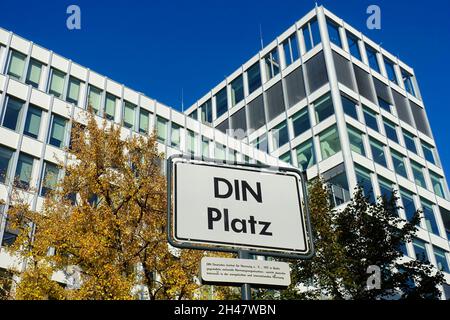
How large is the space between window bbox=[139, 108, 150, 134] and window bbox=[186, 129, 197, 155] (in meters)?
3.49

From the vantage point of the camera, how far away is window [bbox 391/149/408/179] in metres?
49.5

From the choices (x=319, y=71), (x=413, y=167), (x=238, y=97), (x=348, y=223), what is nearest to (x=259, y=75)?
(x=238, y=97)

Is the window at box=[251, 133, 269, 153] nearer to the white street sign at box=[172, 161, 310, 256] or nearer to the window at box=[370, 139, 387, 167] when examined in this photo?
the window at box=[370, 139, 387, 167]

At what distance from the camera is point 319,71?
50.6 meters

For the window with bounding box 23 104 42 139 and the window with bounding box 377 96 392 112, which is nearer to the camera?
the window with bounding box 23 104 42 139

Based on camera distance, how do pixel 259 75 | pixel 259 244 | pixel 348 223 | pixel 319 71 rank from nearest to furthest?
pixel 259 244 → pixel 348 223 → pixel 319 71 → pixel 259 75

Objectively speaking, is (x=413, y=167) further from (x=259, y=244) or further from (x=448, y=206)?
(x=259, y=244)

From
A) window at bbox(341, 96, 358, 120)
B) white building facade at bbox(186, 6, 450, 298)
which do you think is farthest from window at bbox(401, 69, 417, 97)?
window at bbox(341, 96, 358, 120)

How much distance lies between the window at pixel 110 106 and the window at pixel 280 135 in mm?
19341

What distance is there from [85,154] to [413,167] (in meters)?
41.3

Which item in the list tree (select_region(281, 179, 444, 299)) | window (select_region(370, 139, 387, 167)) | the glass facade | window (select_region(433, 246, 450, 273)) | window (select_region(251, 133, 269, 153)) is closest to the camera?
tree (select_region(281, 179, 444, 299))

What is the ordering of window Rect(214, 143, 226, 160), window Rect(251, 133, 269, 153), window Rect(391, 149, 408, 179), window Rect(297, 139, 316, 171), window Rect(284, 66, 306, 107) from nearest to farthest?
window Rect(214, 143, 226, 160), window Rect(297, 139, 316, 171), window Rect(391, 149, 408, 179), window Rect(284, 66, 306, 107), window Rect(251, 133, 269, 153)

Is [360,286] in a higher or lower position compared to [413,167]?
lower

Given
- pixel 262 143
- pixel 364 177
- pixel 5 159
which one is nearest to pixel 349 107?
pixel 364 177
